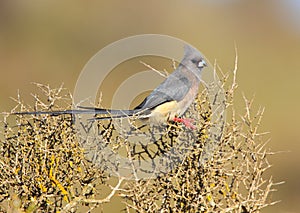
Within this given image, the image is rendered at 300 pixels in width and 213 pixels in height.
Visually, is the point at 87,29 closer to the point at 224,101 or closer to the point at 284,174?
the point at 284,174

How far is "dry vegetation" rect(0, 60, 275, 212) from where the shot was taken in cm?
240

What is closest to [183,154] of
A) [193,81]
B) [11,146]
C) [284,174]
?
[11,146]

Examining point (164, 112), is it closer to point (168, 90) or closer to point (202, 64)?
point (168, 90)

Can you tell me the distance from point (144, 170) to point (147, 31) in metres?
13.5

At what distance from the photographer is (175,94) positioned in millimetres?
3566

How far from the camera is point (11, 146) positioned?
8.82 feet

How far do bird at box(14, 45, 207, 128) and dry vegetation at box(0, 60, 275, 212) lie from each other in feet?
1.46

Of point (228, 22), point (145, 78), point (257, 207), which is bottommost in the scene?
point (257, 207)

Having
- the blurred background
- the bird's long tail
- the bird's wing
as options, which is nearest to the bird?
the bird's wing

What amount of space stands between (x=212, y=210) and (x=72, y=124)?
0.65 meters

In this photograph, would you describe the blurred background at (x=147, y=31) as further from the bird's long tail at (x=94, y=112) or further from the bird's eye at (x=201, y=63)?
the bird's long tail at (x=94, y=112)

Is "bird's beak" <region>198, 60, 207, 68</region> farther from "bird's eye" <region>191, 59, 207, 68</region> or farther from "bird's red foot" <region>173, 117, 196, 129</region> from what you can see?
"bird's red foot" <region>173, 117, 196, 129</region>

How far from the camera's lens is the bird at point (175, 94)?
3283 millimetres

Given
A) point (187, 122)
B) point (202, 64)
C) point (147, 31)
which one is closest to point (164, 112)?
point (202, 64)
